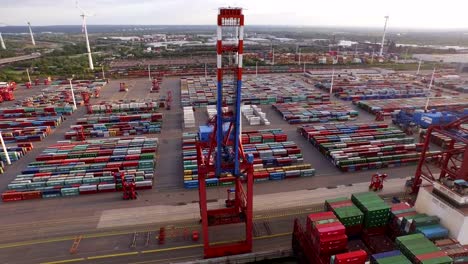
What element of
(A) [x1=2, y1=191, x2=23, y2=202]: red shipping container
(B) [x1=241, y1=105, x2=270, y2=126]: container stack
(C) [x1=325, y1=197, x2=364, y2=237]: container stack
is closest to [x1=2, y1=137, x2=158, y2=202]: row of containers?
(A) [x1=2, y1=191, x2=23, y2=202]: red shipping container

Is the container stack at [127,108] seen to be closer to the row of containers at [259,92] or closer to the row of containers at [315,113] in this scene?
the row of containers at [259,92]

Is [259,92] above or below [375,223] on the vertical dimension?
below

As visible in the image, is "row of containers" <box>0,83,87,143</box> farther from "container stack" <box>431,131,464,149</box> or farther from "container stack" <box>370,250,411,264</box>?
"container stack" <box>431,131,464,149</box>

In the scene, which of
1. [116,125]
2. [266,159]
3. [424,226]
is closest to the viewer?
[424,226]

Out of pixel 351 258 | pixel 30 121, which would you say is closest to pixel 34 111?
pixel 30 121

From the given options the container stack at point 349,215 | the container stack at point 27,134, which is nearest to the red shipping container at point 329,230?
the container stack at point 349,215

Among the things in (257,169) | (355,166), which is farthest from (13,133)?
(355,166)

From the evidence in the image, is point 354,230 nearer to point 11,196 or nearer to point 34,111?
point 11,196
